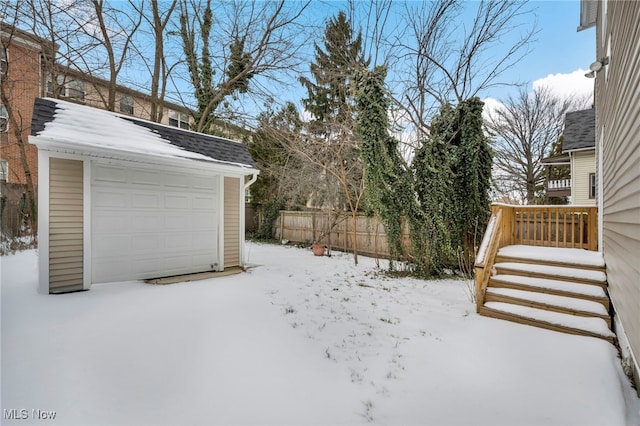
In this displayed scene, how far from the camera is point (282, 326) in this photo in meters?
3.79

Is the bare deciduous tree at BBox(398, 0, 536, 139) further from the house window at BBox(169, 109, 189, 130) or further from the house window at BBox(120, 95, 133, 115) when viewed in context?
the house window at BBox(169, 109, 189, 130)

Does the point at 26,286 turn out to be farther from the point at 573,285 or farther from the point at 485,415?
the point at 573,285

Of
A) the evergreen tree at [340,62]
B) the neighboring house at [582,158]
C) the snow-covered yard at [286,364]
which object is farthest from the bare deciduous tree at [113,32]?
the neighboring house at [582,158]

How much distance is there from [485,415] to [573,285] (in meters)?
3.21

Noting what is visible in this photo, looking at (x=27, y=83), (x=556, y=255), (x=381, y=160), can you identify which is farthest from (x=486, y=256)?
(x=27, y=83)

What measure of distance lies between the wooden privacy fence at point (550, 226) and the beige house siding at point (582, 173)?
807cm

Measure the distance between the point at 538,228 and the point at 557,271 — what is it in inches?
74.8

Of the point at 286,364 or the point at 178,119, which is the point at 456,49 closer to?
the point at 286,364

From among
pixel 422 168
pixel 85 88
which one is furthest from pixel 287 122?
pixel 85 88

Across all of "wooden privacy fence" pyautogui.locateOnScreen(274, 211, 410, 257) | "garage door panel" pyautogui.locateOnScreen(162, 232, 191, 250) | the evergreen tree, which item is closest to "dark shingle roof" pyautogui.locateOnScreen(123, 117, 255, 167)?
"garage door panel" pyautogui.locateOnScreen(162, 232, 191, 250)

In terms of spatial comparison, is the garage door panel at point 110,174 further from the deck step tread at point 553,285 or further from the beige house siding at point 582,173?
the beige house siding at point 582,173

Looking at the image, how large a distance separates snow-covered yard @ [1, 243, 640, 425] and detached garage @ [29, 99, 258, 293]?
0.70 m

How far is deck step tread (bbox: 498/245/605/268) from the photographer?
455 cm

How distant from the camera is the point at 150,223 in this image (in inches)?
224
